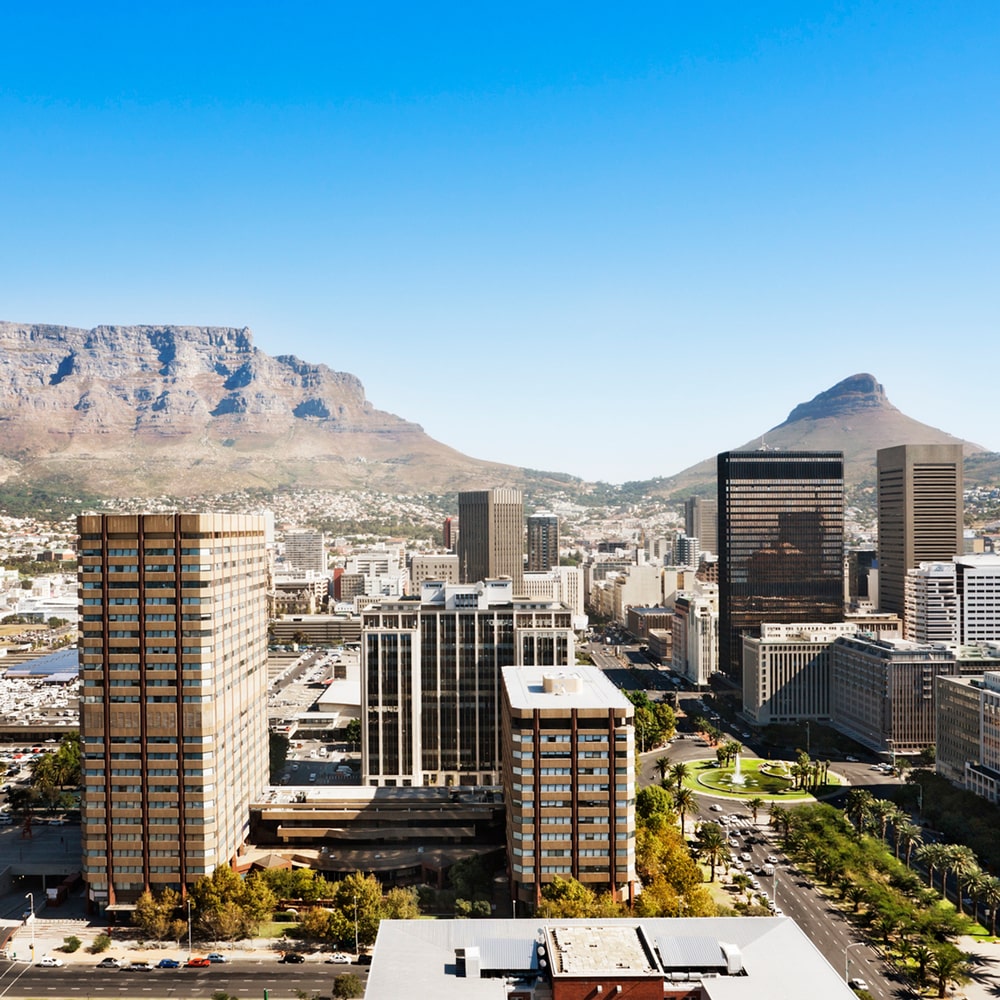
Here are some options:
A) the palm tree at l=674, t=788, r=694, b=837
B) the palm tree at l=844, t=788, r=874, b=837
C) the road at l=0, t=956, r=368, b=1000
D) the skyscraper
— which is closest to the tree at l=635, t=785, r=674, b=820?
the palm tree at l=674, t=788, r=694, b=837

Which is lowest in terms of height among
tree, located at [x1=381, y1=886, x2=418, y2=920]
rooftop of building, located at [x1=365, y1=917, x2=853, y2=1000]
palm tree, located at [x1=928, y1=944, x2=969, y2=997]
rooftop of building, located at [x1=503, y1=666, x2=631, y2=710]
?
palm tree, located at [x1=928, y1=944, x2=969, y2=997]

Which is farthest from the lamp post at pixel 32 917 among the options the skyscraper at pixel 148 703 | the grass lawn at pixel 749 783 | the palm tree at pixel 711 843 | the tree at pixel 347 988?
the grass lawn at pixel 749 783

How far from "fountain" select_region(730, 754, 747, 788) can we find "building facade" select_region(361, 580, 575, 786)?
4509 centimetres

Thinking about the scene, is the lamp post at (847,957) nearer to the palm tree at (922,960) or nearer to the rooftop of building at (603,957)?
the palm tree at (922,960)

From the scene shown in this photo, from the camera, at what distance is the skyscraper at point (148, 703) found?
306 feet

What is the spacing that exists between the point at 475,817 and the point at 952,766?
266 feet

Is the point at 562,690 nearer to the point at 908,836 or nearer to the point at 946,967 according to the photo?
the point at 946,967

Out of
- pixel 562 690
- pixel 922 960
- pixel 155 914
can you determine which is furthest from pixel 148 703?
pixel 922 960

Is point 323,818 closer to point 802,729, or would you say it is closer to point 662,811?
point 662,811

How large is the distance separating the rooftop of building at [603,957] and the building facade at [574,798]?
2526 cm

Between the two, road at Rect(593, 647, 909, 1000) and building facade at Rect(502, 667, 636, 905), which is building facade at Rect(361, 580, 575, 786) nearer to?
road at Rect(593, 647, 909, 1000)

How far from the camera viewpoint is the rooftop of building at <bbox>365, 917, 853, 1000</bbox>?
58062 mm

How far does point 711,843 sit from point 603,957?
55059 mm

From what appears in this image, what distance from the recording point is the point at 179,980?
82.8 m
